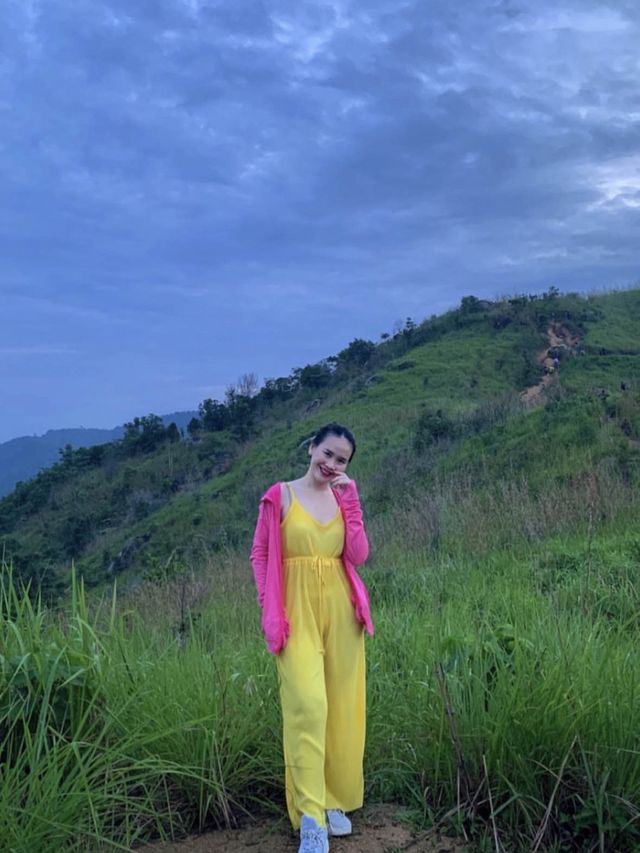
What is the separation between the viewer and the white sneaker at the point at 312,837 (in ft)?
9.83

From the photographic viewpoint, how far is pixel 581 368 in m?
24.5

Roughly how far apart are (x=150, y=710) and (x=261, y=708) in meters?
0.53

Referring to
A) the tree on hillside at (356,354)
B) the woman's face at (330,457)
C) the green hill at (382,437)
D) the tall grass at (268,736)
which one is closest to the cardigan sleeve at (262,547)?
the woman's face at (330,457)

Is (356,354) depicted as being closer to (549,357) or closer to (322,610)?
(549,357)

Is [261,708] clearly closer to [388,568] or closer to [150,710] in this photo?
[150,710]

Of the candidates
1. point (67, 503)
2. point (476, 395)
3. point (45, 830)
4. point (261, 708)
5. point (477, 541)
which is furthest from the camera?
point (67, 503)

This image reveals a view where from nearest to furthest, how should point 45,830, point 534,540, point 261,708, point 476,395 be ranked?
point 45,830 → point 261,708 → point 534,540 → point 476,395

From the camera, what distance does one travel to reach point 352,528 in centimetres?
342

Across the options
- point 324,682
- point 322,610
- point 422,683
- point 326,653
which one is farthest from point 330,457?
point 422,683

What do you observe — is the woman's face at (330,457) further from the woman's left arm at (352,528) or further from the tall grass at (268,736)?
the tall grass at (268,736)

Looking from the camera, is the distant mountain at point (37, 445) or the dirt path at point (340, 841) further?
the distant mountain at point (37, 445)

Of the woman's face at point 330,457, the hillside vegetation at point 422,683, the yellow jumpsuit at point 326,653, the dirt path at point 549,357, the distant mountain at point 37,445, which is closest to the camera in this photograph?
the hillside vegetation at point 422,683

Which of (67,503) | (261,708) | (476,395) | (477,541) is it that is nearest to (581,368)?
(476,395)

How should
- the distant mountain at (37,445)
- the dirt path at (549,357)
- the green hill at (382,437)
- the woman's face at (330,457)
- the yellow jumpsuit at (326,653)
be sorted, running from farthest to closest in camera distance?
the distant mountain at (37,445) → the dirt path at (549,357) → the green hill at (382,437) → the woman's face at (330,457) → the yellow jumpsuit at (326,653)
